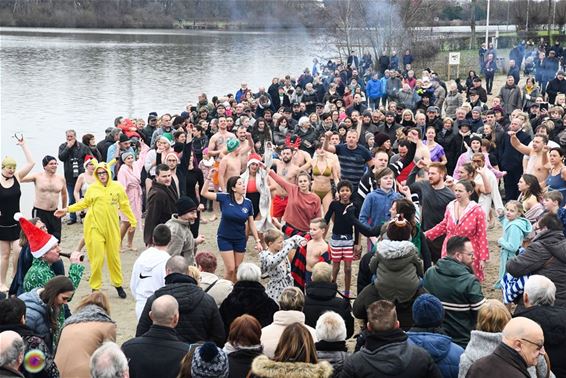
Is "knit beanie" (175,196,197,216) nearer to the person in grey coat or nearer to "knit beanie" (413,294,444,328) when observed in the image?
the person in grey coat

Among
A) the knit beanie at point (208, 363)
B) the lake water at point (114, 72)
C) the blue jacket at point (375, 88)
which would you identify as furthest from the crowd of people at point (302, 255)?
the blue jacket at point (375, 88)

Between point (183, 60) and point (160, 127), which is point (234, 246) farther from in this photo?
point (183, 60)

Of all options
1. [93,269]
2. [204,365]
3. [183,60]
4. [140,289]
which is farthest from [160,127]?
[183,60]

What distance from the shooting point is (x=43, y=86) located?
42.8 m

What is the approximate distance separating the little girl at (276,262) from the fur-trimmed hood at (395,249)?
1693mm

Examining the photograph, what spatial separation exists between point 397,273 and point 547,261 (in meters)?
1.45

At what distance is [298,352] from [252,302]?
1.71 m

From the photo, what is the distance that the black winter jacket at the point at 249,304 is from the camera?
6.60 m

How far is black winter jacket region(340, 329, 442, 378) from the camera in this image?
16.6 feet

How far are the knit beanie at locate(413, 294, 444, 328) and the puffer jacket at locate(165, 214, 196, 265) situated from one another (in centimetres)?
377

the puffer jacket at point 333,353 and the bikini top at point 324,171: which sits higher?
the bikini top at point 324,171

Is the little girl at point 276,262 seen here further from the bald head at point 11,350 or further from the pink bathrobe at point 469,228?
the bald head at point 11,350

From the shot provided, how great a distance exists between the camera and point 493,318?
5.47 metres

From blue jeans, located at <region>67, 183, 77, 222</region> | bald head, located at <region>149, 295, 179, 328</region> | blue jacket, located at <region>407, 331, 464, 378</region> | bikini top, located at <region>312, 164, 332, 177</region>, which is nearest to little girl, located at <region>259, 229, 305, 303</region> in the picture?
bald head, located at <region>149, 295, 179, 328</region>
